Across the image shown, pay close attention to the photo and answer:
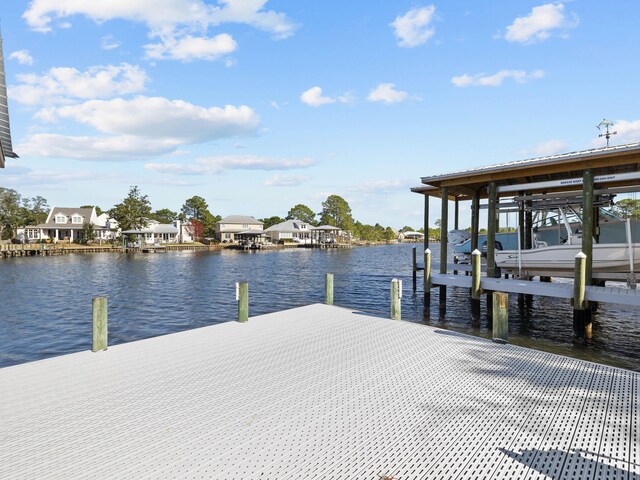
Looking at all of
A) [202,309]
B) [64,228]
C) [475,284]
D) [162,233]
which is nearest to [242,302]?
[475,284]

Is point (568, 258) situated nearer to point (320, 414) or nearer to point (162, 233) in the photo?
point (320, 414)

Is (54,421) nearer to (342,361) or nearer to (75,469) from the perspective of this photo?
(75,469)

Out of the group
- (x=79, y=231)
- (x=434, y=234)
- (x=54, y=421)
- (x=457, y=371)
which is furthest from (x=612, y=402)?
(x=434, y=234)

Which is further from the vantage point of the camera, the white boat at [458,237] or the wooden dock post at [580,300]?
the white boat at [458,237]

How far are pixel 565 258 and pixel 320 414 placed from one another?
1266 centimetres

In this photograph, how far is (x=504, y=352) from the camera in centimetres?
802

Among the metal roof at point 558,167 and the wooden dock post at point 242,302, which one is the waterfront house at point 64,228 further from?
the metal roof at point 558,167

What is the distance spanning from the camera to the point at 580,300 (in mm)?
11062

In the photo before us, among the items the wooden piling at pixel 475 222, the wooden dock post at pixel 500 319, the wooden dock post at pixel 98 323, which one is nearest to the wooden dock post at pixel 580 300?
the wooden dock post at pixel 500 319

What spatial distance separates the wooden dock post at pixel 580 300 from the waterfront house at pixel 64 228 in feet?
274

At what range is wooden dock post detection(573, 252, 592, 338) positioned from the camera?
1084 cm

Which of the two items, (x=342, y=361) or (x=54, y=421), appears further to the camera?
(x=342, y=361)

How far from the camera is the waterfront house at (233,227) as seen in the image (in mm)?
94125

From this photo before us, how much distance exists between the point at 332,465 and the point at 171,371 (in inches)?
159
